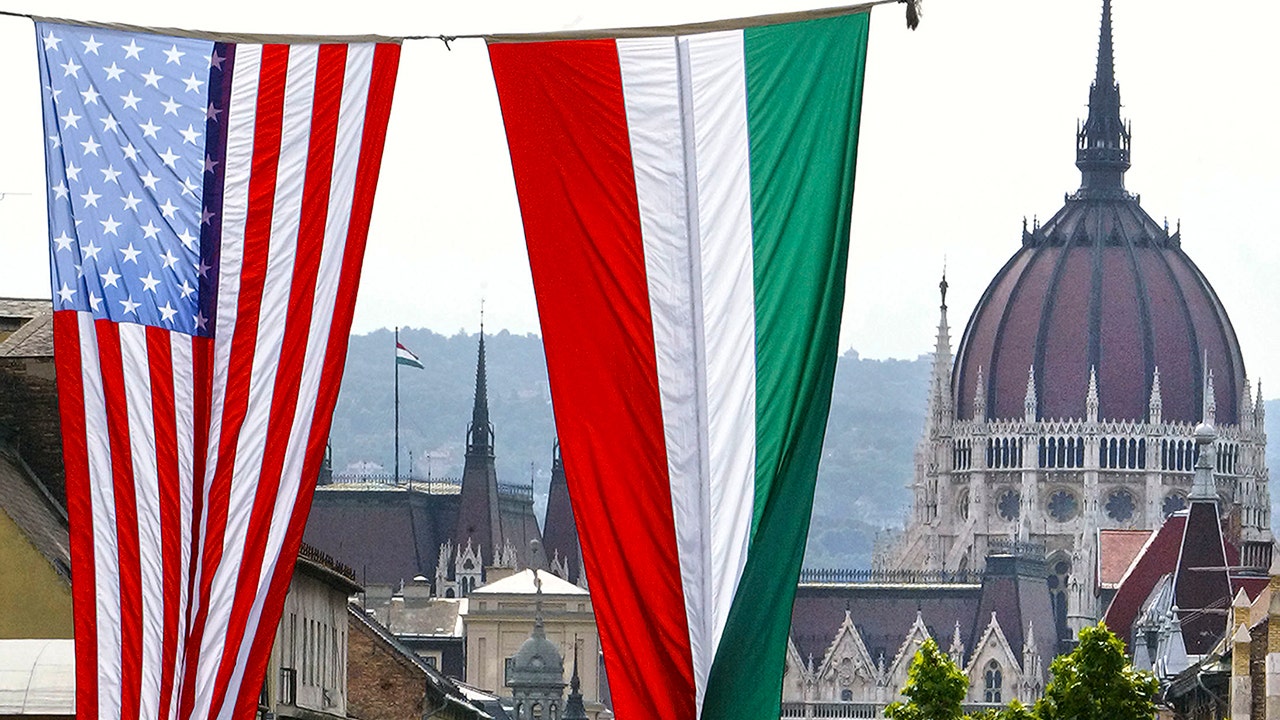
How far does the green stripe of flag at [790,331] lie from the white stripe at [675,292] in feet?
0.73

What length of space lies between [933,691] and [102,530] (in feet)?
148

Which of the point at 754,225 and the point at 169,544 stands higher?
the point at 754,225

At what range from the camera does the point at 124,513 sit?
49.7 ft

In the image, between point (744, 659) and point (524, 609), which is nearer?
point (744, 659)

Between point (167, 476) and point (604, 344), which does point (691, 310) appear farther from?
point (167, 476)

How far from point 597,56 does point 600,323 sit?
1.20 metres

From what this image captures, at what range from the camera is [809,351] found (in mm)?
14289

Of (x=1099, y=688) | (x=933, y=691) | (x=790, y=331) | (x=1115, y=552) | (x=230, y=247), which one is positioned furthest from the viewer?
(x=1115, y=552)

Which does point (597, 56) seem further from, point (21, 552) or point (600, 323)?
Result: point (21, 552)

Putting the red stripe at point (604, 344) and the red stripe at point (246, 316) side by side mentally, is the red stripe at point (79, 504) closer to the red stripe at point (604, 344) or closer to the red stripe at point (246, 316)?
the red stripe at point (246, 316)

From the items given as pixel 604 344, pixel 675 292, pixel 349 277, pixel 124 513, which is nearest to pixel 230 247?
pixel 349 277

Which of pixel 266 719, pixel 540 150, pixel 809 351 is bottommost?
pixel 266 719

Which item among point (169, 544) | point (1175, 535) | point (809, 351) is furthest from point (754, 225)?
point (1175, 535)

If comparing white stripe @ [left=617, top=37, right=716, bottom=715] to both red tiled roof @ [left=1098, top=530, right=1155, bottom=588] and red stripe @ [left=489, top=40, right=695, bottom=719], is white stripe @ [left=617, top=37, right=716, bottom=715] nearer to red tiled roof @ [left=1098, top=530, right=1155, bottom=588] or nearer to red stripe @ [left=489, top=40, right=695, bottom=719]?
red stripe @ [left=489, top=40, right=695, bottom=719]
